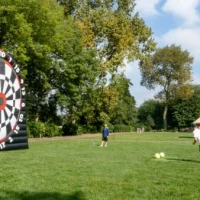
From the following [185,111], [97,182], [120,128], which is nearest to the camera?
[97,182]

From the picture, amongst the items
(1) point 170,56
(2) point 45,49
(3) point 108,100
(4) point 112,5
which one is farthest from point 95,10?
(1) point 170,56

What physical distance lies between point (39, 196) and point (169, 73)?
3033 inches

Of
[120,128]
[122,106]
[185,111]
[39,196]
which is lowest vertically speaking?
[39,196]

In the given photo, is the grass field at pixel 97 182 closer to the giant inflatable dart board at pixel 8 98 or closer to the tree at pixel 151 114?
the giant inflatable dart board at pixel 8 98

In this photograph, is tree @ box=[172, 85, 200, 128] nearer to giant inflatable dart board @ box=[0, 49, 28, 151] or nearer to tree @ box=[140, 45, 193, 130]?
tree @ box=[140, 45, 193, 130]

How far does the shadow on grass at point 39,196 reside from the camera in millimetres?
7972

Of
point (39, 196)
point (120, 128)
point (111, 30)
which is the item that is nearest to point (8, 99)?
point (39, 196)

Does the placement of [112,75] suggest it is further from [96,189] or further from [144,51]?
[96,189]

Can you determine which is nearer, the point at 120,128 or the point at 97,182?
the point at 97,182

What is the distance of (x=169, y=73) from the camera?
82.9 metres

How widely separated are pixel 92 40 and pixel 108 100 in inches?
372

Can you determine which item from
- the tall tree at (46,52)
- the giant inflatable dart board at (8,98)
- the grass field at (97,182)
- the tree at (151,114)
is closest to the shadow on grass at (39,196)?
the grass field at (97,182)

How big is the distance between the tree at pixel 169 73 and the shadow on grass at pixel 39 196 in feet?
237

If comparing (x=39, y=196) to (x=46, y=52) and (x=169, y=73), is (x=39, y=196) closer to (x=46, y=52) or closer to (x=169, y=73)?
(x=46, y=52)
